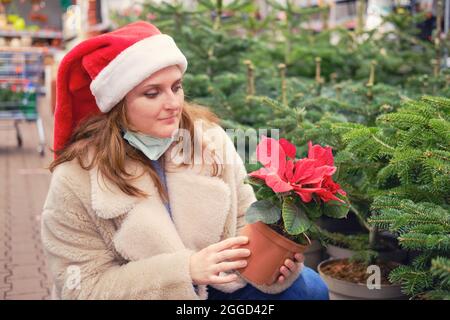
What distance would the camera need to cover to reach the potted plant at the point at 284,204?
173 centimetres

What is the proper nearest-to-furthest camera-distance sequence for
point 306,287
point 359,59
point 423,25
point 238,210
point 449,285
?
point 449,285 < point 306,287 < point 238,210 < point 359,59 < point 423,25

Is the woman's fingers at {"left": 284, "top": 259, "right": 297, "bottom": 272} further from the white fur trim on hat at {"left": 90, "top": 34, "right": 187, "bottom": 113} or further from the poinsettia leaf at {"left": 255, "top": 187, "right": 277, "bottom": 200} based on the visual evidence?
the white fur trim on hat at {"left": 90, "top": 34, "right": 187, "bottom": 113}

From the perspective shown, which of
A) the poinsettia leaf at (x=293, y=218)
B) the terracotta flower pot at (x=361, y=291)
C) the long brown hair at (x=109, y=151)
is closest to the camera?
the poinsettia leaf at (x=293, y=218)

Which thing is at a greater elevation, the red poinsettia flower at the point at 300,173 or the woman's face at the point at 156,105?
the woman's face at the point at 156,105

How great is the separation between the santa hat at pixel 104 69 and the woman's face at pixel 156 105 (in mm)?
33

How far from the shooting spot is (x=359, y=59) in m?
4.95

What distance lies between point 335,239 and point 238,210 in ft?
2.83

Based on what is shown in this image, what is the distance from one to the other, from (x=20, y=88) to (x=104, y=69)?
715 centimetres

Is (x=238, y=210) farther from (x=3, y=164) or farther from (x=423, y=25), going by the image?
(x=3, y=164)

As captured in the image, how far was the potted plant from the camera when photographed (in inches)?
68.0

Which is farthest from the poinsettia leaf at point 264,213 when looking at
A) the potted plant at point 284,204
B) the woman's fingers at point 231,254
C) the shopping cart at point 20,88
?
the shopping cart at point 20,88

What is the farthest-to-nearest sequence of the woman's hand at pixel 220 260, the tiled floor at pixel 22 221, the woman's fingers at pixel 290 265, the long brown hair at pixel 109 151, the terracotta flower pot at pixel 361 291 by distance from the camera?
the tiled floor at pixel 22 221 < the terracotta flower pot at pixel 361 291 < the long brown hair at pixel 109 151 < the woman's fingers at pixel 290 265 < the woman's hand at pixel 220 260

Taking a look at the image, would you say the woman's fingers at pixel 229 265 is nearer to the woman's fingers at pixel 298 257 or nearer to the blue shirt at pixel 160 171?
the woman's fingers at pixel 298 257
